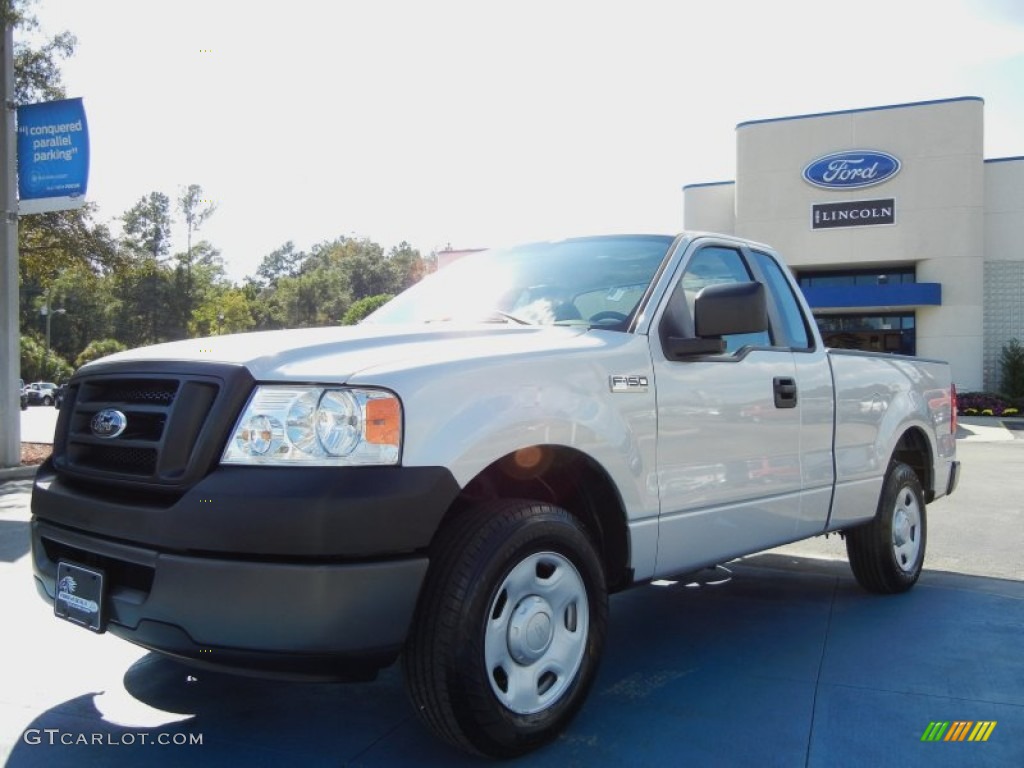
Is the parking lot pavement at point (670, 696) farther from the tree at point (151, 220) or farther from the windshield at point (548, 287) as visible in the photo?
the tree at point (151, 220)

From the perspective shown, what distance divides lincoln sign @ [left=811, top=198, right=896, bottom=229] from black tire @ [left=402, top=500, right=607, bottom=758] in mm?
31412

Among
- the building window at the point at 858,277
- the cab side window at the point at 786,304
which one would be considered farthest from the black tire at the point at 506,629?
the building window at the point at 858,277

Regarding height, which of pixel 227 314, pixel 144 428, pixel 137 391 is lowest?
pixel 144 428

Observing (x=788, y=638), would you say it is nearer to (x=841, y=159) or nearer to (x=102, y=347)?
(x=841, y=159)

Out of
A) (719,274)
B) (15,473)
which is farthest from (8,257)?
(719,274)

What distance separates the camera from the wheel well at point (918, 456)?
19.1 feet

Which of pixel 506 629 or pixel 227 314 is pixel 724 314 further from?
pixel 227 314

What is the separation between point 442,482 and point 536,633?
0.68 meters

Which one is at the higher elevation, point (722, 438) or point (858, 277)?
point (858, 277)

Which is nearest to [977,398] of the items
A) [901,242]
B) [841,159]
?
[901,242]

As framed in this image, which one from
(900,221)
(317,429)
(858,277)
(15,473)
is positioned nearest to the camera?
(317,429)

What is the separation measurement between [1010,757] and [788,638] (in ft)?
4.82

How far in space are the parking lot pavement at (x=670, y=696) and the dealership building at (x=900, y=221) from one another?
27.5 meters

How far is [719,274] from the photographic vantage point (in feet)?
14.8
